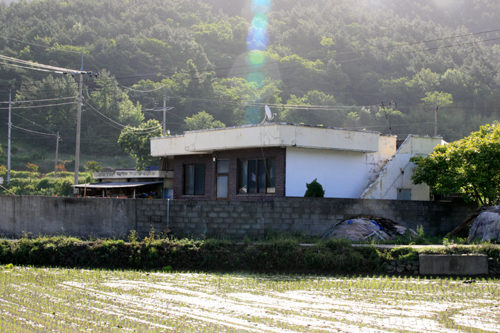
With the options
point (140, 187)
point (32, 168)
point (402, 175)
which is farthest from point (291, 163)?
point (32, 168)

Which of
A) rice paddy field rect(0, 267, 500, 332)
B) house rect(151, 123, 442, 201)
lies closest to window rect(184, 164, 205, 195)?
house rect(151, 123, 442, 201)

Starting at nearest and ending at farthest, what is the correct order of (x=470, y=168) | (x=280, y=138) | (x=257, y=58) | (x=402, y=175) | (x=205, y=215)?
(x=205, y=215) → (x=470, y=168) → (x=280, y=138) → (x=402, y=175) → (x=257, y=58)

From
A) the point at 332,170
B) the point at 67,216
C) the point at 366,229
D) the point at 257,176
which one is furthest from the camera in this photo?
the point at 332,170

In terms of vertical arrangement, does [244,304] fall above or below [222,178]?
below

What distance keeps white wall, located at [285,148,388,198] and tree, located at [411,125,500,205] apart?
8.72 feet

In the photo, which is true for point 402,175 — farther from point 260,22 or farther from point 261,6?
point 261,6

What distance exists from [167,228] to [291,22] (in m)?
130

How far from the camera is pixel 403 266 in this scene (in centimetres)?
1420

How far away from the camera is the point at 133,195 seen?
31.8m

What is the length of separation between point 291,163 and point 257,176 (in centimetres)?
179

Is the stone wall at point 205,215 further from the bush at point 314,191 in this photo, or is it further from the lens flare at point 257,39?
the lens flare at point 257,39

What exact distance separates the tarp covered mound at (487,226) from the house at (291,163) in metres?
5.61

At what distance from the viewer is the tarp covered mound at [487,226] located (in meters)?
16.7

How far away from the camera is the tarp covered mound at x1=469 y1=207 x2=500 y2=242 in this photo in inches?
656
